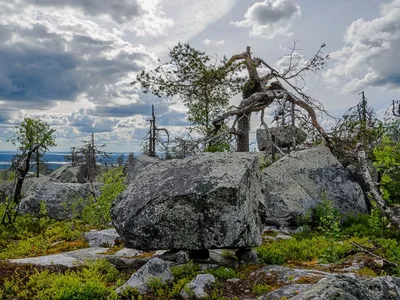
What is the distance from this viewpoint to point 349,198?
1956cm

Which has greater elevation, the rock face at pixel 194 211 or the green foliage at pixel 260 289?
the rock face at pixel 194 211

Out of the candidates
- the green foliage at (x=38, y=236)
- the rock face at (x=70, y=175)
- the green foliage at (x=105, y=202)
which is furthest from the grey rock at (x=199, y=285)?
the rock face at (x=70, y=175)

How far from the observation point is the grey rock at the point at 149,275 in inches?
347

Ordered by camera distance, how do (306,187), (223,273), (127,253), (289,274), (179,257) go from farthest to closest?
(306,187), (127,253), (179,257), (223,273), (289,274)

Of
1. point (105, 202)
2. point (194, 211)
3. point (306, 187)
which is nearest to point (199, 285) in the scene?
point (194, 211)

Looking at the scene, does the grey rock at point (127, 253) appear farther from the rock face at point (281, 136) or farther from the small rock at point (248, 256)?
the rock face at point (281, 136)

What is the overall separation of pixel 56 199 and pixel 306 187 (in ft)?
50.7

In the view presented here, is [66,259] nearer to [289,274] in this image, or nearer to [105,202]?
[289,274]

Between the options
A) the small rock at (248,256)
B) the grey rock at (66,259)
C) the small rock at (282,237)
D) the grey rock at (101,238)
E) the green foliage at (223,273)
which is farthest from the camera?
the grey rock at (101,238)

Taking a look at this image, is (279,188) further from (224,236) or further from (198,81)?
(224,236)

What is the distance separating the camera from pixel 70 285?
857 cm

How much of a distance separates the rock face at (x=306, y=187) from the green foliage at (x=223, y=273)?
29.9 feet

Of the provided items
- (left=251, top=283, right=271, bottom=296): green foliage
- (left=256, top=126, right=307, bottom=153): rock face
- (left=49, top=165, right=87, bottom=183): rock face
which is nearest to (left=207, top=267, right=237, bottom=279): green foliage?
(left=251, top=283, right=271, bottom=296): green foliage

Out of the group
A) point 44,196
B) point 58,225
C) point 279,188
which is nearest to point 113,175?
point 58,225
